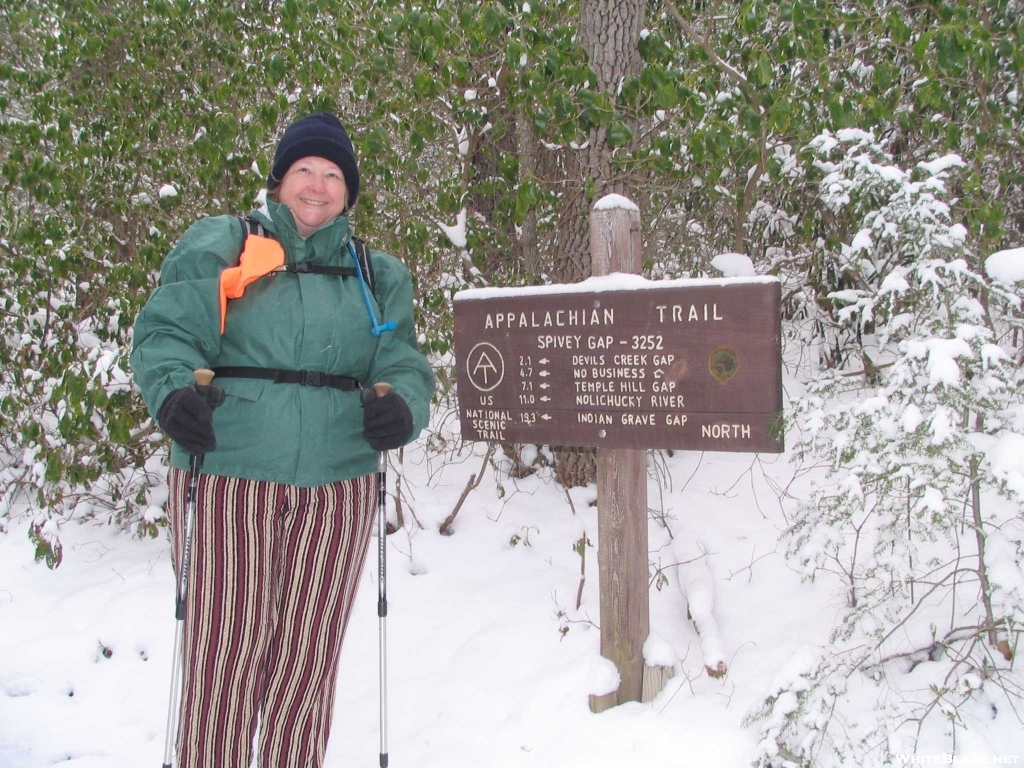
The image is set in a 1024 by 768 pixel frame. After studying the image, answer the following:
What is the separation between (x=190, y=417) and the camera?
6.33 ft

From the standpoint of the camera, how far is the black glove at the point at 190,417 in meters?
1.92

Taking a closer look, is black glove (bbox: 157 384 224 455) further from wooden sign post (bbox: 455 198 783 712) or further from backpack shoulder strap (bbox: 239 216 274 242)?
wooden sign post (bbox: 455 198 783 712)

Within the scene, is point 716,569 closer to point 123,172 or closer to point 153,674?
point 153,674

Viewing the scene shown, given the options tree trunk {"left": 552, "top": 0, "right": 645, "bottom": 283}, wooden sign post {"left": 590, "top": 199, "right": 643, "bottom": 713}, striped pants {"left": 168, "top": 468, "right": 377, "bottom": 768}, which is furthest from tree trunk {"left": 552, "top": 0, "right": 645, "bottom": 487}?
striped pants {"left": 168, "top": 468, "right": 377, "bottom": 768}

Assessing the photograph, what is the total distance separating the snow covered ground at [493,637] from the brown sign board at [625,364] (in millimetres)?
886

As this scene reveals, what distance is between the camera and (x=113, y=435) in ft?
12.8

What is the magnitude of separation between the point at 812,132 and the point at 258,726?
3409mm

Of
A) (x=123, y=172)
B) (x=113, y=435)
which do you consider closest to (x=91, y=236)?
(x=123, y=172)

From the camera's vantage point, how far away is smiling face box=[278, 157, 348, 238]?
2230mm

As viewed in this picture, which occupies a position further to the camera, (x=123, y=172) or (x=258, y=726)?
(x=123, y=172)

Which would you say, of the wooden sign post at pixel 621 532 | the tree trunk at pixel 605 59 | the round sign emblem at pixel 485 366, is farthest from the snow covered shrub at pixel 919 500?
the tree trunk at pixel 605 59

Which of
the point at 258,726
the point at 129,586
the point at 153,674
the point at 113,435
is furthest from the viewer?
the point at 129,586

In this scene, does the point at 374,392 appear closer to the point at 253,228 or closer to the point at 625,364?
the point at 253,228

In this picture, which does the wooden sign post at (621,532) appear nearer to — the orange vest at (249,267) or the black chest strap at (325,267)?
the black chest strap at (325,267)
